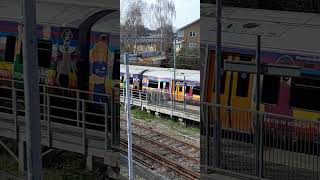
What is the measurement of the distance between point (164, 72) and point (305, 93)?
1049mm

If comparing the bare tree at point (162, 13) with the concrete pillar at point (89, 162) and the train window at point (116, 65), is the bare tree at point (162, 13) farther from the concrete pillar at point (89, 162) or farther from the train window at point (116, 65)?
the concrete pillar at point (89, 162)

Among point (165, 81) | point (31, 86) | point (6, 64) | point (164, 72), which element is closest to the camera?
point (165, 81)

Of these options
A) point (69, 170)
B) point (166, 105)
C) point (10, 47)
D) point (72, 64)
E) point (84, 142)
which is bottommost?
point (69, 170)

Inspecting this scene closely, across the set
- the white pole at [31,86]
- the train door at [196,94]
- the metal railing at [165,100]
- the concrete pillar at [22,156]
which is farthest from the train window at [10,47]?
the train door at [196,94]

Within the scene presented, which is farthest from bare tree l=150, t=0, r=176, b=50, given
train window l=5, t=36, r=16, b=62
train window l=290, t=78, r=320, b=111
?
train window l=5, t=36, r=16, b=62

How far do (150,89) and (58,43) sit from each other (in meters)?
1.20

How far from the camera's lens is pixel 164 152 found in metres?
3.55

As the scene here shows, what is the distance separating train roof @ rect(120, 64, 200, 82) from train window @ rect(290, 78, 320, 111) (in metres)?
0.59

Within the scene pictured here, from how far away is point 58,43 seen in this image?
4398mm

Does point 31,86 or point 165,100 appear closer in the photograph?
point 165,100

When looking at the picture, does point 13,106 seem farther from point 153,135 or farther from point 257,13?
point 257,13

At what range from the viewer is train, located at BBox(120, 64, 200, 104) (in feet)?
10.4

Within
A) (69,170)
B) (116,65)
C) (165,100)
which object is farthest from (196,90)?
(69,170)

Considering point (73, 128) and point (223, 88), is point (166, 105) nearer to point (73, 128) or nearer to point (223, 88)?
point (223, 88)
